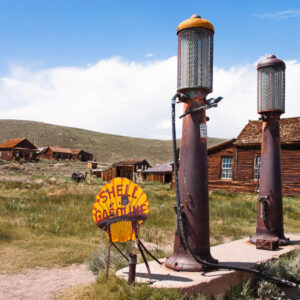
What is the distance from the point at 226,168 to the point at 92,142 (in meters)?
69.0

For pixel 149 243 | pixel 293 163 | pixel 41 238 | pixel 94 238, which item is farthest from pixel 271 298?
pixel 293 163

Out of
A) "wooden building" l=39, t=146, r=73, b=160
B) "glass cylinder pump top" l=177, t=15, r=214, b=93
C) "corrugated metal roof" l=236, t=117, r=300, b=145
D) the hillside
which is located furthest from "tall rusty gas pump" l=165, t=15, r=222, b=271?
the hillside

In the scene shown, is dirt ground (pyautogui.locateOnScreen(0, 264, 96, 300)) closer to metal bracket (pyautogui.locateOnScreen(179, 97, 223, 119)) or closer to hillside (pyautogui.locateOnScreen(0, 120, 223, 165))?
metal bracket (pyautogui.locateOnScreen(179, 97, 223, 119))

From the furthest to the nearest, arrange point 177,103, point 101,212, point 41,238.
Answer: point 41,238 < point 177,103 < point 101,212

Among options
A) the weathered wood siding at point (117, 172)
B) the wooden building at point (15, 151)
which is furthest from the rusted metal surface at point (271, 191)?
the wooden building at point (15, 151)

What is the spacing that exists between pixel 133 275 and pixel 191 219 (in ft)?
2.91

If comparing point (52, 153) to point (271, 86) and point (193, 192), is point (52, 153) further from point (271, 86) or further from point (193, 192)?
point (193, 192)

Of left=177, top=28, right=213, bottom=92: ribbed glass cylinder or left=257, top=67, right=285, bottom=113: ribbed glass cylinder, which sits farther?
left=257, top=67, right=285, bottom=113: ribbed glass cylinder

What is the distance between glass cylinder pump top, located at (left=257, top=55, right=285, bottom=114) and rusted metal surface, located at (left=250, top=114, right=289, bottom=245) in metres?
0.17

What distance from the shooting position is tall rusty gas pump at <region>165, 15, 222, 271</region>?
4.00 m

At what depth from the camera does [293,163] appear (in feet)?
56.5

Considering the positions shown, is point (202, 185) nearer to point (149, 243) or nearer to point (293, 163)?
point (149, 243)

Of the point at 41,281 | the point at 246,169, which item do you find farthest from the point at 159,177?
the point at 41,281

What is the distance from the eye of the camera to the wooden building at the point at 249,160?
1725 centimetres
